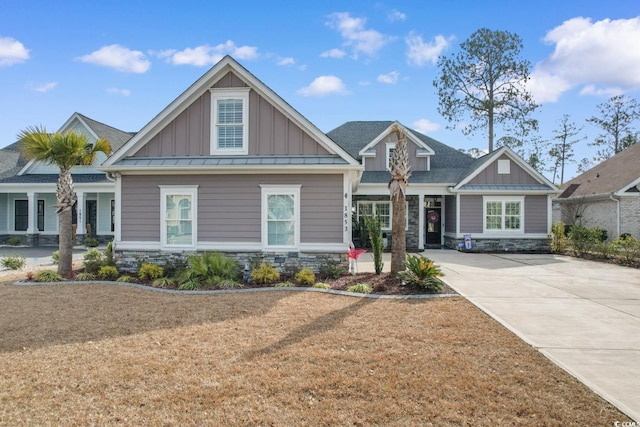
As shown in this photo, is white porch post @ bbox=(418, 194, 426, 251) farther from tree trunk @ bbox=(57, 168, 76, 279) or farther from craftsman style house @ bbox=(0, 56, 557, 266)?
tree trunk @ bbox=(57, 168, 76, 279)

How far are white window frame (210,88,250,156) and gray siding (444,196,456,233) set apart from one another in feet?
37.1

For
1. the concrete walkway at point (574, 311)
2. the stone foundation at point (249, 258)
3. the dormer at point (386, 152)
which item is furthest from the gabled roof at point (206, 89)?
the dormer at point (386, 152)

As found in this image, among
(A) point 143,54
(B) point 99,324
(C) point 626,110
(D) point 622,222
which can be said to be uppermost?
(C) point 626,110

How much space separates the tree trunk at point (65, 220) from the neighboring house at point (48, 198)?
8373mm

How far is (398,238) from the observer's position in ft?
30.2

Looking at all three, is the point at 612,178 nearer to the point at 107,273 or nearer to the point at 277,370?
the point at 277,370

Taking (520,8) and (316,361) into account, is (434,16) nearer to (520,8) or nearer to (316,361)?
(520,8)

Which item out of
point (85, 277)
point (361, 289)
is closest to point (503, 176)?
point (361, 289)

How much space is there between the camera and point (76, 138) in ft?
32.6

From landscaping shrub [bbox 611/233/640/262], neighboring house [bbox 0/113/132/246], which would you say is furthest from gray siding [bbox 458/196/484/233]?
neighboring house [bbox 0/113/132/246]

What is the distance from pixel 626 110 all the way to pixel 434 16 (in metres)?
34.3

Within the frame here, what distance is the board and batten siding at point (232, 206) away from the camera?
1007 centimetres

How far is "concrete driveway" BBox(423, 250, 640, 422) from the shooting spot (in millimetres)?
4066

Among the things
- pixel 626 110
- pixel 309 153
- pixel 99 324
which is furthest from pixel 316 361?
pixel 626 110
